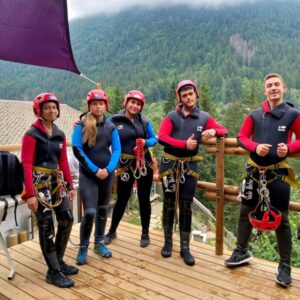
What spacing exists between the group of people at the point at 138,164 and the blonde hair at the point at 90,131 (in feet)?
0.04

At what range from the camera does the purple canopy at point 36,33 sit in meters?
3.29

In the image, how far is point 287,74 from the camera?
5005 inches

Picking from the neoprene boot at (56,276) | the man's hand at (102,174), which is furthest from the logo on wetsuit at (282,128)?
the neoprene boot at (56,276)

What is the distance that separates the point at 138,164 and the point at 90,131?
29.2 inches

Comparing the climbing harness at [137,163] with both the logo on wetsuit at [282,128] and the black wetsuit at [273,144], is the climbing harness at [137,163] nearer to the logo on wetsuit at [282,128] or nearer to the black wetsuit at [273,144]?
the black wetsuit at [273,144]

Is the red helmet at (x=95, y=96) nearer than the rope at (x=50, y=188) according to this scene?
No

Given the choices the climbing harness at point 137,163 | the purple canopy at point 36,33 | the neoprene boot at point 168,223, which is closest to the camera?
the purple canopy at point 36,33

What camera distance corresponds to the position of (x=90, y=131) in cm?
366

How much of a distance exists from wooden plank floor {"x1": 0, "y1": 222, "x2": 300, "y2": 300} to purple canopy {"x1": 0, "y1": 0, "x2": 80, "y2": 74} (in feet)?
7.43

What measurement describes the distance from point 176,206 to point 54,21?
2478 millimetres

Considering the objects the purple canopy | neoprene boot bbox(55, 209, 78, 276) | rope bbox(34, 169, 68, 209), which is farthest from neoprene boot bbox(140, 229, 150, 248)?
the purple canopy

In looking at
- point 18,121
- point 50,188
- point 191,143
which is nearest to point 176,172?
point 191,143

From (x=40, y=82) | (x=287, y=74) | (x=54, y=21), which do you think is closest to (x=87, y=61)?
(x=40, y=82)

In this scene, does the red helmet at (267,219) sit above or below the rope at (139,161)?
below
